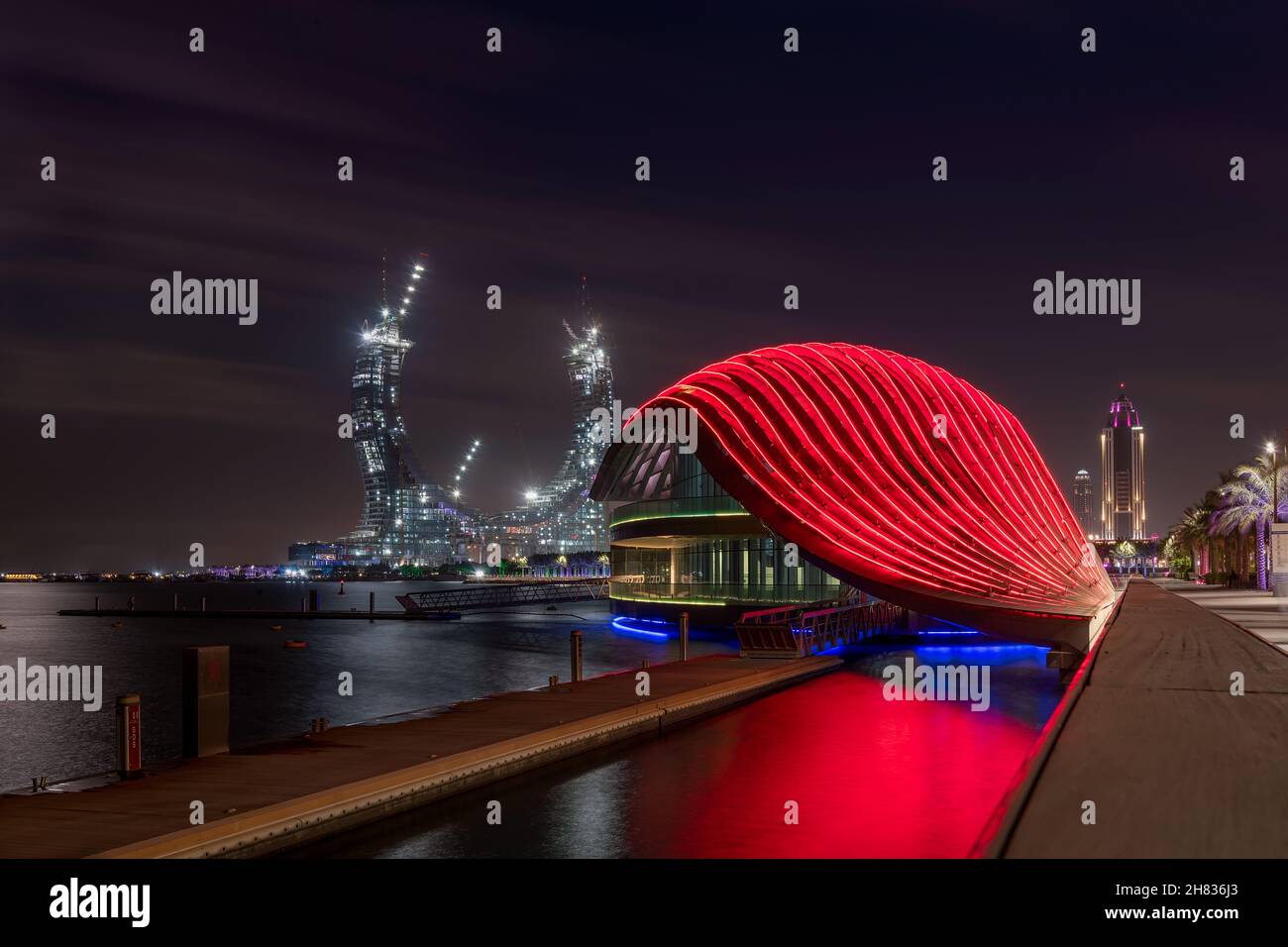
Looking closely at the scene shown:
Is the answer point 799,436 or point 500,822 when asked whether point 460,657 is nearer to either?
point 799,436

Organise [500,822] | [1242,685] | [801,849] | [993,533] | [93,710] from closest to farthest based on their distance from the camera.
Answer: [801,849] → [500,822] → [1242,685] → [93,710] → [993,533]

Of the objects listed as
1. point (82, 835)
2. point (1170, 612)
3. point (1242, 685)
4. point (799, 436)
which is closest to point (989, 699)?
point (1242, 685)

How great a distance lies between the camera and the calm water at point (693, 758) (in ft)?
41.2

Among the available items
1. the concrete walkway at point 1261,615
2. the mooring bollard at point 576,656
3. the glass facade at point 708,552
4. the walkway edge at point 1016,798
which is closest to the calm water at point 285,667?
the glass facade at point 708,552

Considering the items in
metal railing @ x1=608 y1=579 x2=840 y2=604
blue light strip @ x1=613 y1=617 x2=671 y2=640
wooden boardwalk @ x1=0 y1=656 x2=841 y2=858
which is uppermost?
wooden boardwalk @ x1=0 y1=656 x2=841 y2=858

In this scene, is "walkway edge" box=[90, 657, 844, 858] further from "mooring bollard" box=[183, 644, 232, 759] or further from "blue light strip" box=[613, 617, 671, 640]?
"blue light strip" box=[613, 617, 671, 640]

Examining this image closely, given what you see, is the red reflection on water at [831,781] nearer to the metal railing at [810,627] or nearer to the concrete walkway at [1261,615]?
the metal railing at [810,627]

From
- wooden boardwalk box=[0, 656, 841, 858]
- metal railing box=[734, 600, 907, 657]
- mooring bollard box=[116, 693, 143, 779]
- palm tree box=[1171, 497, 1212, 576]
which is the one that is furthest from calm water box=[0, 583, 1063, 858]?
palm tree box=[1171, 497, 1212, 576]

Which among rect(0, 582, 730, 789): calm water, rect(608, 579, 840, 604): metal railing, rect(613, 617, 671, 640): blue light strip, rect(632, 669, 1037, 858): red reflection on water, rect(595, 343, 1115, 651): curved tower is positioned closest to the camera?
rect(632, 669, 1037, 858): red reflection on water

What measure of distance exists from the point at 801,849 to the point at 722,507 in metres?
34.5

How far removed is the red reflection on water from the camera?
40.9ft

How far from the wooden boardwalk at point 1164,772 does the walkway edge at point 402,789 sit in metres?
7.06

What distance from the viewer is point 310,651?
156 feet

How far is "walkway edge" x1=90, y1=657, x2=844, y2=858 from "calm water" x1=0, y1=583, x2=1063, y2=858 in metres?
0.23
